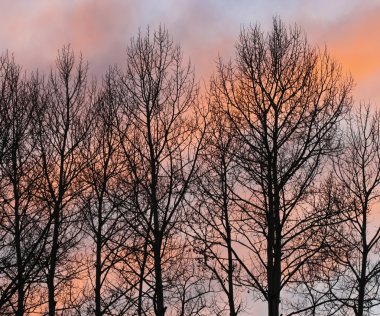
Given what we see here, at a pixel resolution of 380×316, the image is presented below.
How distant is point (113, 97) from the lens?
762 inches

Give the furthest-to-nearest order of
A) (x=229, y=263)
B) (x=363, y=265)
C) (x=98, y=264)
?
(x=363, y=265), (x=229, y=263), (x=98, y=264)

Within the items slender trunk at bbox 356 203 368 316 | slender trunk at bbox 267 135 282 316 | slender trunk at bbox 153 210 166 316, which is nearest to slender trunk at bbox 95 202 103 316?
slender trunk at bbox 153 210 166 316

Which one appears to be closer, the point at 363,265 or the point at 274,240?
the point at 274,240

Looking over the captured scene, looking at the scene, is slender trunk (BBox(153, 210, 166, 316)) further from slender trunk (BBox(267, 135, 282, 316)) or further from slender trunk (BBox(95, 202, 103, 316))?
slender trunk (BBox(95, 202, 103, 316))

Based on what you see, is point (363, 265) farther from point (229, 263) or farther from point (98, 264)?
point (98, 264)

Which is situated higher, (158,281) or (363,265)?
(363,265)

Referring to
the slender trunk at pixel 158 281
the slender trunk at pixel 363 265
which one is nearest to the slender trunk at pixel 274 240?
the slender trunk at pixel 158 281

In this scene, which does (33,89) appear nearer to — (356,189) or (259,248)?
(259,248)

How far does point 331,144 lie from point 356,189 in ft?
26.8

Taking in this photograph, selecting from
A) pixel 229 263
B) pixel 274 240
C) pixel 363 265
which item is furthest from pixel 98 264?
pixel 363 265

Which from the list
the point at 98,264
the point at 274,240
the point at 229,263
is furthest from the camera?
the point at 229,263

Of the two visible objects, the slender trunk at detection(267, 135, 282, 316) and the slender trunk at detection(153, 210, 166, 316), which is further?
the slender trunk at detection(153, 210, 166, 316)

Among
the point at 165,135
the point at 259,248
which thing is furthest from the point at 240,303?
the point at 165,135

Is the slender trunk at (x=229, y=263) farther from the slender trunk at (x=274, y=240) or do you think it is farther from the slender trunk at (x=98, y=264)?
the slender trunk at (x=98, y=264)
